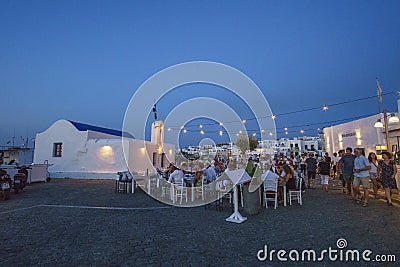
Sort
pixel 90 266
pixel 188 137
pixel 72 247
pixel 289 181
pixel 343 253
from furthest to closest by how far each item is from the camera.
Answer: pixel 188 137, pixel 289 181, pixel 72 247, pixel 343 253, pixel 90 266

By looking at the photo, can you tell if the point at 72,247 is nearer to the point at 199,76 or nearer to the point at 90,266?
the point at 90,266

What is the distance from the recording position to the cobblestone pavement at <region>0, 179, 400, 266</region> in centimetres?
333

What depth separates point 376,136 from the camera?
1577 centimetres

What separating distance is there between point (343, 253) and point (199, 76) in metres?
8.11

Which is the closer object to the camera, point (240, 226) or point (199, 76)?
point (240, 226)

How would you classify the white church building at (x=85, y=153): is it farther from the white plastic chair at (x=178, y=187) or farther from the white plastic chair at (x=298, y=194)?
the white plastic chair at (x=298, y=194)

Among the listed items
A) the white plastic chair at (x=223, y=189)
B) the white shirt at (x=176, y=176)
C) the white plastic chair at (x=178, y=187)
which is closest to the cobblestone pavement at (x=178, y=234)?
the white plastic chair at (x=223, y=189)

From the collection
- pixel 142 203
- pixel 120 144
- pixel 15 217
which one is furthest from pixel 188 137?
pixel 15 217
